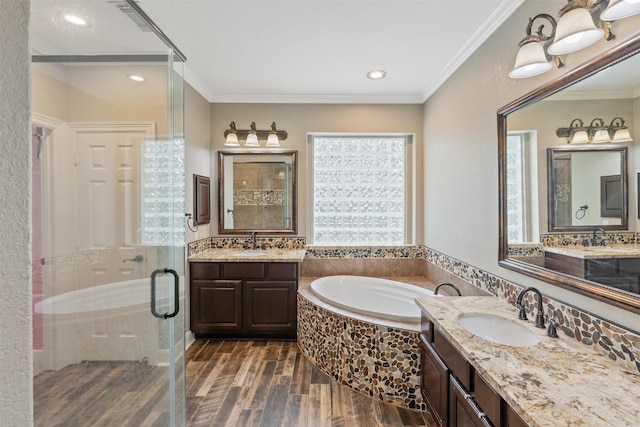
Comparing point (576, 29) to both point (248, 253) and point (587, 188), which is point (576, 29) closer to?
point (587, 188)

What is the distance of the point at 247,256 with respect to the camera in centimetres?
319

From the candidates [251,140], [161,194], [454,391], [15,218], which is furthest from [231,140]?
[454,391]

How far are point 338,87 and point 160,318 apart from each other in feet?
9.26

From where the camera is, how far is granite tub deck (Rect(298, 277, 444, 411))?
215cm

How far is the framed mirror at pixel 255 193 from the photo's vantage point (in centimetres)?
370

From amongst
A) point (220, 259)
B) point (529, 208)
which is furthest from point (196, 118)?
point (529, 208)

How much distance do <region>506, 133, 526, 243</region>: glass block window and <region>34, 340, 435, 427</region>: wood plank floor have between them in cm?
139

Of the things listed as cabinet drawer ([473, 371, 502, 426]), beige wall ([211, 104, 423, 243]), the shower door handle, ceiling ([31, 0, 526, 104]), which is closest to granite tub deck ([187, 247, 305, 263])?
beige wall ([211, 104, 423, 243])

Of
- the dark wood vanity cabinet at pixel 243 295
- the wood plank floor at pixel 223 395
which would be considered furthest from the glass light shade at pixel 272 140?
the wood plank floor at pixel 223 395

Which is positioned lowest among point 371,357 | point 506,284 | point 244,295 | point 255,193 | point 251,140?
point 371,357

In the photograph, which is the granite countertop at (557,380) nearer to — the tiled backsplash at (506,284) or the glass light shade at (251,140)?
the tiled backsplash at (506,284)

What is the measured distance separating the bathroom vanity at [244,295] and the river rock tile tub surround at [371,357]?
604 mm

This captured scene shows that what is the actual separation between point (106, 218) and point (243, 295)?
1818 millimetres

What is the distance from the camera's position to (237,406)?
7.09ft
